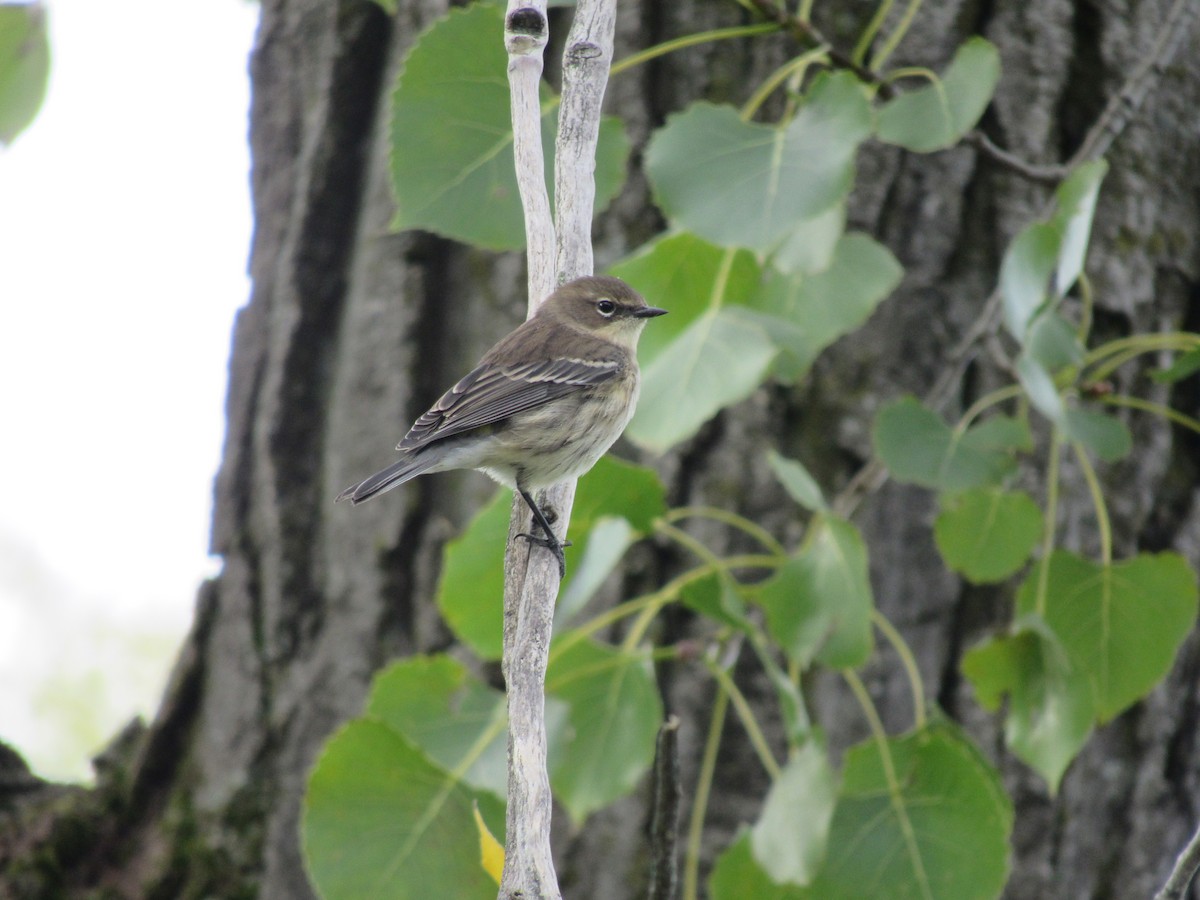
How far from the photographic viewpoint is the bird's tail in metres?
3.28

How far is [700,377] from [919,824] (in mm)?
1284

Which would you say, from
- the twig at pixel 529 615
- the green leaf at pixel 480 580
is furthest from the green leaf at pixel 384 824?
the twig at pixel 529 615

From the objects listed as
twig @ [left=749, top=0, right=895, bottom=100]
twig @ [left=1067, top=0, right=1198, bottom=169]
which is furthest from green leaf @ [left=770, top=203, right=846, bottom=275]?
twig @ [left=1067, top=0, right=1198, bottom=169]

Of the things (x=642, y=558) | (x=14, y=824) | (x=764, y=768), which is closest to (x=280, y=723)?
(x=14, y=824)

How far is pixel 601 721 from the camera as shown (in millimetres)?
3145

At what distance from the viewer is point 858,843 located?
3098 millimetres

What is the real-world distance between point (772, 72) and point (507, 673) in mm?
2695

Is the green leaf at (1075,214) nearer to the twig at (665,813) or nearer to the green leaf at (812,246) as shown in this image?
the green leaf at (812,246)

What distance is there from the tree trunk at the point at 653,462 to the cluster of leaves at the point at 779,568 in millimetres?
746

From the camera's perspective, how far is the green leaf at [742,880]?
3.00 meters

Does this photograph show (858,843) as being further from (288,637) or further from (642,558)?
(288,637)

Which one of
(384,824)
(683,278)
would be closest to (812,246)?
(683,278)

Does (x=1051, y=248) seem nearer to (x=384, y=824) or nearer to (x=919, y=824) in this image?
(x=919, y=824)

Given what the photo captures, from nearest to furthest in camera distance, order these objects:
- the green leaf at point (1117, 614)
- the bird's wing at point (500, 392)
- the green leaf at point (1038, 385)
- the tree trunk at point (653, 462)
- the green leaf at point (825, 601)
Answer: the green leaf at point (1038, 385) → the green leaf at point (825, 601) → the green leaf at point (1117, 614) → the bird's wing at point (500, 392) → the tree trunk at point (653, 462)
